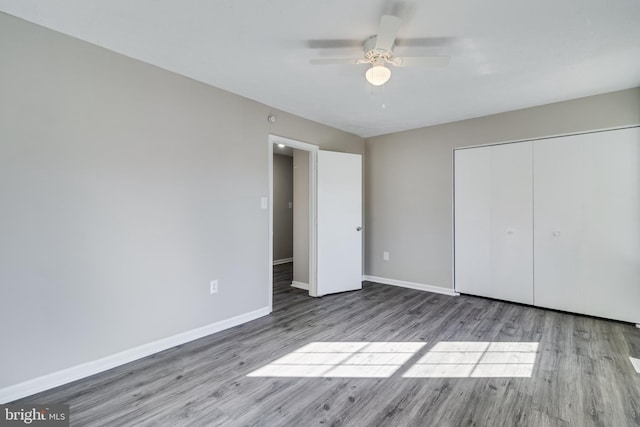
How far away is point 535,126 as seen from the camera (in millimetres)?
3447

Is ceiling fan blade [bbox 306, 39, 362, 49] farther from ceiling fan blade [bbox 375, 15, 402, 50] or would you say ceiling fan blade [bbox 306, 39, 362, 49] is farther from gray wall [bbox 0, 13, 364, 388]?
gray wall [bbox 0, 13, 364, 388]

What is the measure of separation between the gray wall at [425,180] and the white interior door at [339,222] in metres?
0.53

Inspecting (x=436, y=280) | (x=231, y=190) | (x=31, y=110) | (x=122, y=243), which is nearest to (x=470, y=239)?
(x=436, y=280)

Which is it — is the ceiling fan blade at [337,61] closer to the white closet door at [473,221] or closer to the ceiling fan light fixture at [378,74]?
the ceiling fan light fixture at [378,74]

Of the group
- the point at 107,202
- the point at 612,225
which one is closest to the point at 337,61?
the point at 107,202

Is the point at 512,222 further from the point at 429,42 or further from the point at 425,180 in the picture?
the point at 429,42

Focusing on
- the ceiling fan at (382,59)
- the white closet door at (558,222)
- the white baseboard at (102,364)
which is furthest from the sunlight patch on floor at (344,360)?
the ceiling fan at (382,59)

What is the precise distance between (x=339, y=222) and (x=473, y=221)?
5.91 ft

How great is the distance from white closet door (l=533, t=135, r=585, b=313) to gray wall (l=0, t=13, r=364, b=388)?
340 cm

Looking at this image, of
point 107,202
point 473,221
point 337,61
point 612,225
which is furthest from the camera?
point 473,221

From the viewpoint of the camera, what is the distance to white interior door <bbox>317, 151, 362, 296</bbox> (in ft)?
13.2

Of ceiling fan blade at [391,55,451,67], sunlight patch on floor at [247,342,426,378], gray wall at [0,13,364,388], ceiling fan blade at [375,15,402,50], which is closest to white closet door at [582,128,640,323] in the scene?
sunlight patch on floor at [247,342,426,378]

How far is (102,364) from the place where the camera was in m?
2.15

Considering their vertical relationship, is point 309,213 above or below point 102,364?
above
